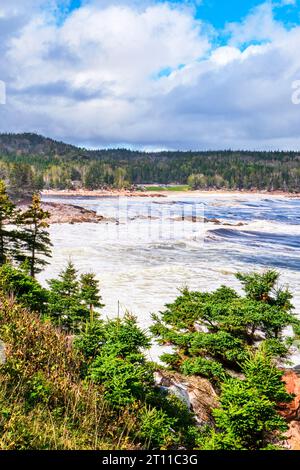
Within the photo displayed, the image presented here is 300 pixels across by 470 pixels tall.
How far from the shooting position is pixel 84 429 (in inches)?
262

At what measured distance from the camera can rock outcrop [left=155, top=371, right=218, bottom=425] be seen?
32.8 ft

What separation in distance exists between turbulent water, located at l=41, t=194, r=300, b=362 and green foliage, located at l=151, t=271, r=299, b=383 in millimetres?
2565

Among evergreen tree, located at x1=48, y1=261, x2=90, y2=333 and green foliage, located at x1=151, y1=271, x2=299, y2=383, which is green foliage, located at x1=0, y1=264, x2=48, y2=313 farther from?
green foliage, located at x1=151, y1=271, x2=299, y2=383

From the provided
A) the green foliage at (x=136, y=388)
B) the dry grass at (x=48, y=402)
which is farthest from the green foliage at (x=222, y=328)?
the dry grass at (x=48, y=402)

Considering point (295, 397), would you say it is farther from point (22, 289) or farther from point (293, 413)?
point (22, 289)

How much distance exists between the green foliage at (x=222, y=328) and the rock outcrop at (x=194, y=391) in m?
0.34

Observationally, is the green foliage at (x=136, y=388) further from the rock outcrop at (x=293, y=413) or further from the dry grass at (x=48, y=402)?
the rock outcrop at (x=293, y=413)

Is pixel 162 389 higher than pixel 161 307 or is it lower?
higher

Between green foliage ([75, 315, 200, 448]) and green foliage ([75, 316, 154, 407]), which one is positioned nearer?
green foliage ([75, 315, 200, 448])

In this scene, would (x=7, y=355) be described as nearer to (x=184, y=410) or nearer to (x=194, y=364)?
(x=184, y=410)

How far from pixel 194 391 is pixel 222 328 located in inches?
126

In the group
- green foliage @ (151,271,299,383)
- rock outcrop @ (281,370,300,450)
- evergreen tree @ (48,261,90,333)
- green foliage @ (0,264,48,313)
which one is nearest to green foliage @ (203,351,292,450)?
rock outcrop @ (281,370,300,450)

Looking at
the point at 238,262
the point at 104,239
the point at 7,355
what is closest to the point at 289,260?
the point at 238,262

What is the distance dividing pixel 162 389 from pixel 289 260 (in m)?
30.1
